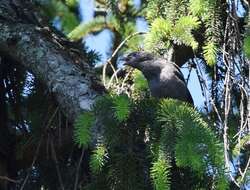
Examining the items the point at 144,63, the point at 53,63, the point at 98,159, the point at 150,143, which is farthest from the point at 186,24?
the point at 98,159

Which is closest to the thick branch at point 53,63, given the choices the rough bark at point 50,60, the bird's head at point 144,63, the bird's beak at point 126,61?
the rough bark at point 50,60

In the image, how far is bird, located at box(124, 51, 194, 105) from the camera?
173 inches

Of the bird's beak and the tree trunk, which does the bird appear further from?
the tree trunk

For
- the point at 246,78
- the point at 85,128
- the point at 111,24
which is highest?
the point at 111,24

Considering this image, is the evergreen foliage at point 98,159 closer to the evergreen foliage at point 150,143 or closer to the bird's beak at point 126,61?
the evergreen foliage at point 150,143

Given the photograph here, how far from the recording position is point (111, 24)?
552cm

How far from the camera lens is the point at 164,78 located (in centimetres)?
450

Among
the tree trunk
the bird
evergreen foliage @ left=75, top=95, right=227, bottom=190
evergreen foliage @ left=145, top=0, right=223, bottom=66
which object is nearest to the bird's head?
the bird

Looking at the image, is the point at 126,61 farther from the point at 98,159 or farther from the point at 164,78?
the point at 98,159

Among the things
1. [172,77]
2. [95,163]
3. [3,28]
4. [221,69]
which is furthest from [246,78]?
[3,28]

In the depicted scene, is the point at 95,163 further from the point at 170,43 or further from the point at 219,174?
the point at 170,43

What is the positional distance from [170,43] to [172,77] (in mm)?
332

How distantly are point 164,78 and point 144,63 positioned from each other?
6.5 inches

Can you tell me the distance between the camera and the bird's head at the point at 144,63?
4411 millimetres
